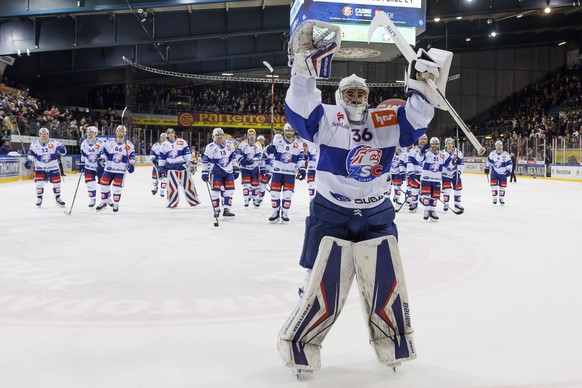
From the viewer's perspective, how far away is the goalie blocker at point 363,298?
249 centimetres

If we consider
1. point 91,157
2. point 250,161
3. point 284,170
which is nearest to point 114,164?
point 91,157

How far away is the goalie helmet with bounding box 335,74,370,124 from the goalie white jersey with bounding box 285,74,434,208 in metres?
0.03

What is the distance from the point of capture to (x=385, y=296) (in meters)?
2.53

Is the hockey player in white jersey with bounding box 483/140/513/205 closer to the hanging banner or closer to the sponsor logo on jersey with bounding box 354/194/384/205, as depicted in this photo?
the sponsor logo on jersey with bounding box 354/194/384/205

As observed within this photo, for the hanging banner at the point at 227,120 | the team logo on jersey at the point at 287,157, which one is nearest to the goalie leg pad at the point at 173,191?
the team logo on jersey at the point at 287,157

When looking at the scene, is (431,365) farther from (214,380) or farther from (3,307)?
(3,307)

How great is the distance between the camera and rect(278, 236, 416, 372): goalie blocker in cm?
249

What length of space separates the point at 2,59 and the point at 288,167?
18.3 m

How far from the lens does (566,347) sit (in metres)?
2.88

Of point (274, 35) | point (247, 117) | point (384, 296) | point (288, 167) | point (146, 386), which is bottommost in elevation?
point (146, 386)

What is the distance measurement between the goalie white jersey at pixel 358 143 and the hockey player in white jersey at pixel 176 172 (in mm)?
7885

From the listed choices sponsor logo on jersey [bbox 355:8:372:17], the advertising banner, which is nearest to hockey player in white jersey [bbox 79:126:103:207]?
sponsor logo on jersey [bbox 355:8:372:17]

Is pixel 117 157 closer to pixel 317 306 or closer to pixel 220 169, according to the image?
pixel 220 169

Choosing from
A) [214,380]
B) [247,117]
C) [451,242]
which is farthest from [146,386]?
[247,117]
